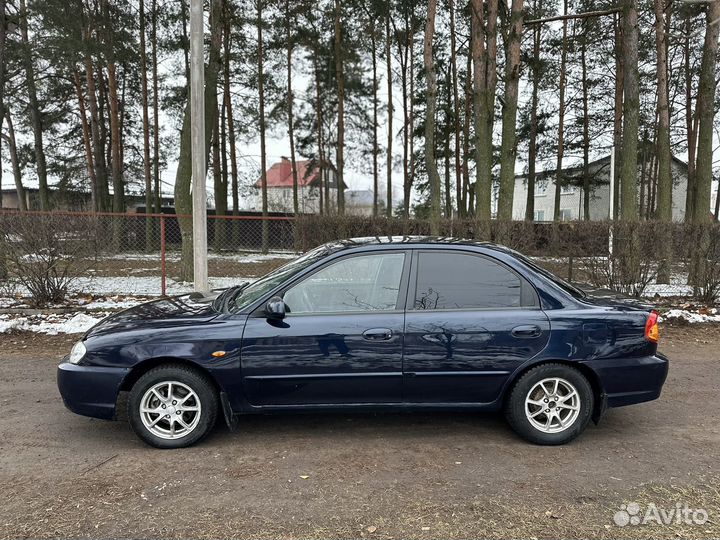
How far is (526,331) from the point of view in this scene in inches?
149

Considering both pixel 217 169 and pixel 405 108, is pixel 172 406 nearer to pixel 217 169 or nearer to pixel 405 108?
pixel 217 169

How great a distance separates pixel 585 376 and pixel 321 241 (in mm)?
6619

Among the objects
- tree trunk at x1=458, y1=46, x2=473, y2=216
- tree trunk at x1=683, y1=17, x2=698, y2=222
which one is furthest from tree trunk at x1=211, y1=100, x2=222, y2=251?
tree trunk at x1=683, y1=17, x2=698, y2=222

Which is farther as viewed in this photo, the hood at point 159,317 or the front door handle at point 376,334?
the hood at point 159,317

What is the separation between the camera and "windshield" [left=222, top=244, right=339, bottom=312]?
13.0 feet

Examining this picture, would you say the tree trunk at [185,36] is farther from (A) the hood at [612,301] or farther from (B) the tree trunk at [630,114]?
(A) the hood at [612,301]

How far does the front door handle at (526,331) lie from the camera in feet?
12.4

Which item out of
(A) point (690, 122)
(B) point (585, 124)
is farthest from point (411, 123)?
(A) point (690, 122)

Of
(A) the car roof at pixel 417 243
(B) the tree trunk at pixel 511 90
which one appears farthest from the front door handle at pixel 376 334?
(B) the tree trunk at pixel 511 90

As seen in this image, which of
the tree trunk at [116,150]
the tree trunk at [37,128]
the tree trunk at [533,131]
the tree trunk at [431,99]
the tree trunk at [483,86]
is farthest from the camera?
the tree trunk at [116,150]

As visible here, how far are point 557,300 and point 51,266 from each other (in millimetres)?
7785

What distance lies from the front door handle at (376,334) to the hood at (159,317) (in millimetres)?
1157

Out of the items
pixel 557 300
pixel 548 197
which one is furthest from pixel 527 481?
pixel 548 197

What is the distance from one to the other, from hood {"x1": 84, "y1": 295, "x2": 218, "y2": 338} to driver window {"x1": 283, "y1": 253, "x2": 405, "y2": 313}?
2.28ft
